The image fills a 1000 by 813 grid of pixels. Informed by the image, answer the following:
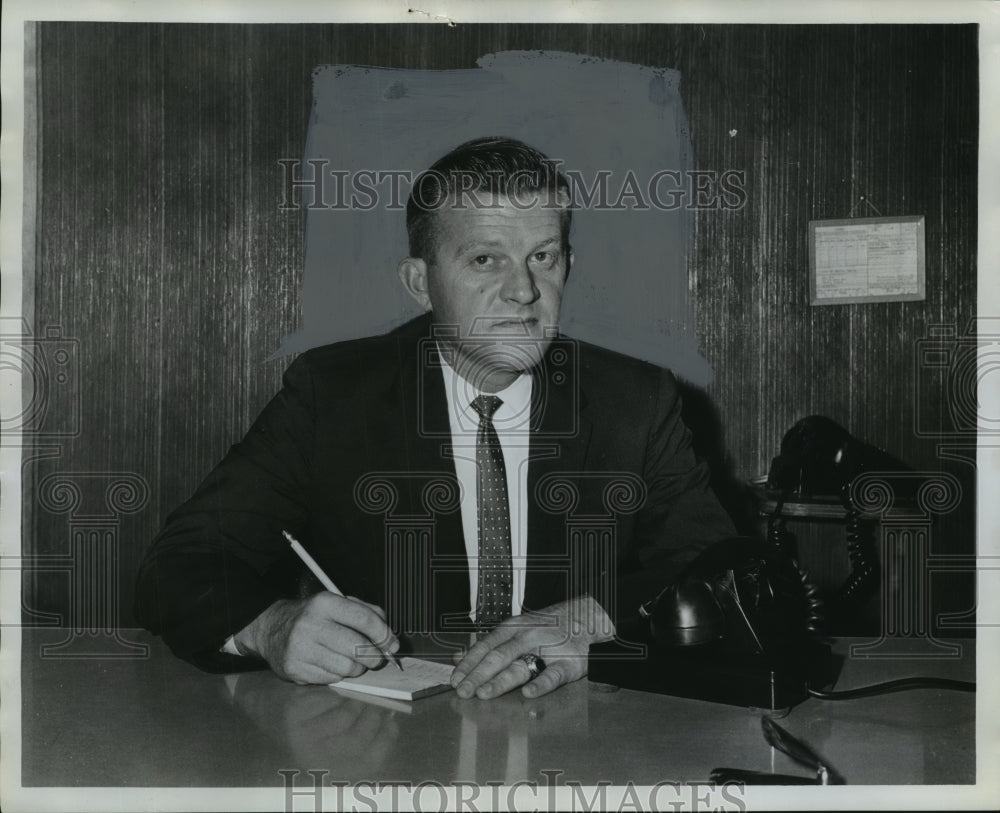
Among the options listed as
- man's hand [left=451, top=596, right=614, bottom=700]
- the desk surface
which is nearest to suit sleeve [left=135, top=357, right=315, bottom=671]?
the desk surface

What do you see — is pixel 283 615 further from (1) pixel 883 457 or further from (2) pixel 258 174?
(1) pixel 883 457

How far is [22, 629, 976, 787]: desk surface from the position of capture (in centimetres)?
122

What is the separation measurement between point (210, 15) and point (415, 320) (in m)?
0.63

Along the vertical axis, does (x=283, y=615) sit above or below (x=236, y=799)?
above

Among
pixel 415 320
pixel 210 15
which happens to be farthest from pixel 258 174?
pixel 415 320

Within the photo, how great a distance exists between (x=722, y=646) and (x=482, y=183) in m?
0.89

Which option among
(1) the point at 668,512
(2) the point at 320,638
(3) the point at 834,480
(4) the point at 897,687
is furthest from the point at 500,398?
(4) the point at 897,687

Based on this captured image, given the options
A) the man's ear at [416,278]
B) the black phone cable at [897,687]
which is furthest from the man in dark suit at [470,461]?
the black phone cable at [897,687]

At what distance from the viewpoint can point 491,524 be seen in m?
1.69

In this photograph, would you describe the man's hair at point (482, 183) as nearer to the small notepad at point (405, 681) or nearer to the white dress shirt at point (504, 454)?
the white dress shirt at point (504, 454)

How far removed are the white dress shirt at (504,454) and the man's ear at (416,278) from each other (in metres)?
0.12

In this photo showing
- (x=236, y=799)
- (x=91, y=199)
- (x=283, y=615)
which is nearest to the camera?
(x=236, y=799)

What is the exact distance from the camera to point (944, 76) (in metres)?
1.62

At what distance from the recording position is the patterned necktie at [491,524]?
1.67 meters
